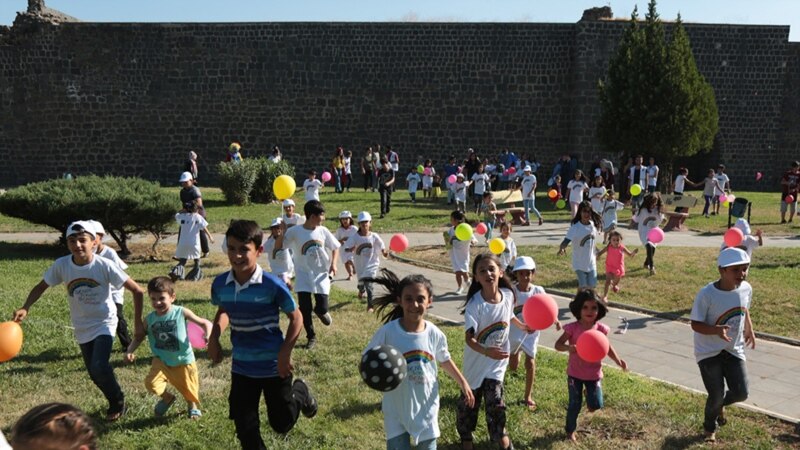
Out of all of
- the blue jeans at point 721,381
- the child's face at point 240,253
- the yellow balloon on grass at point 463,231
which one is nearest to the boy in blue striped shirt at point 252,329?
the child's face at point 240,253

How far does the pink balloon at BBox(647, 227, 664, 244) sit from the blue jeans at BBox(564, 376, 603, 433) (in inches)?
268

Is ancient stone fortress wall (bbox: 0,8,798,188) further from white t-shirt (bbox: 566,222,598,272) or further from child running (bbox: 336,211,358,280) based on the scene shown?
white t-shirt (bbox: 566,222,598,272)

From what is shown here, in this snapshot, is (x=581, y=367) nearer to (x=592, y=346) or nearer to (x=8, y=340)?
(x=592, y=346)

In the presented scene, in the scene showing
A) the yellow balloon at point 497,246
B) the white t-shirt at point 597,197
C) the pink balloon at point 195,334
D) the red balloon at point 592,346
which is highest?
the white t-shirt at point 597,197

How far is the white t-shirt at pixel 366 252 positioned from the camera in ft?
30.8

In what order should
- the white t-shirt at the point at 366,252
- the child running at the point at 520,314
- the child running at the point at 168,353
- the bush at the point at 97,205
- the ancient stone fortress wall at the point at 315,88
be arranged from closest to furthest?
1. the child running at the point at 168,353
2. the child running at the point at 520,314
3. the white t-shirt at the point at 366,252
4. the bush at the point at 97,205
5. the ancient stone fortress wall at the point at 315,88

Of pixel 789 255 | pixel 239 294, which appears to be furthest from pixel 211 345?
pixel 789 255

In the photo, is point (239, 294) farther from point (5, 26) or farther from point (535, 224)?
point (5, 26)

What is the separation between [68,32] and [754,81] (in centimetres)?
2695

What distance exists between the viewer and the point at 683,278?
1153 cm

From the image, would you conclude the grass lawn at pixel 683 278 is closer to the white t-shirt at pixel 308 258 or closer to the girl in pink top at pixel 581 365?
the girl in pink top at pixel 581 365

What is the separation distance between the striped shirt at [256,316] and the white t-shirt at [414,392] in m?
0.64

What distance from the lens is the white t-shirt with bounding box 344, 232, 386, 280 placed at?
30.8ft

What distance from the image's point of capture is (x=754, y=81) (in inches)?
1114
